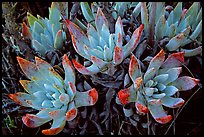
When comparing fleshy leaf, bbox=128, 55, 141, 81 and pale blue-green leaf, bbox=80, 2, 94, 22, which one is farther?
pale blue-green leaf, bbox=80, 2, 94, 22

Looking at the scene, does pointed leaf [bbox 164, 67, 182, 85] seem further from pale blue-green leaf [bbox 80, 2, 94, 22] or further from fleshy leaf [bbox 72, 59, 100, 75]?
pale blue-green leaf [bbox 80, 2, 94, 22]

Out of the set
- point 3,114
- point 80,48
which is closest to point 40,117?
point 80,48

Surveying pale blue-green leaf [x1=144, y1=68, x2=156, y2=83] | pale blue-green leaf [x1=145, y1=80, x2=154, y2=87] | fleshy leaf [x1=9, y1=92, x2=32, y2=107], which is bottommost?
fleshy leaf [x1=9, y1=92, x2=32, y2=107]

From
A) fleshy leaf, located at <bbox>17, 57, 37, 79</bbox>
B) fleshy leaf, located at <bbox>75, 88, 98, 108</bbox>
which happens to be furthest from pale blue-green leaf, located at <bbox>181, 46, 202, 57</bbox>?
fleshy leaf, located at <bbox>17, 57, 37, 79</bbox>

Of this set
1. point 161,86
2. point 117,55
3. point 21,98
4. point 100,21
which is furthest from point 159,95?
point 21,98

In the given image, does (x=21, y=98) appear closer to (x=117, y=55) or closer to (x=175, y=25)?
(x=117, y=55)

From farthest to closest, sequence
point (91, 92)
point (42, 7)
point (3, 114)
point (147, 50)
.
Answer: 1. point (42, 7)
2. point (3, 114)
3. point (147, 50)
4. point (91, 92)

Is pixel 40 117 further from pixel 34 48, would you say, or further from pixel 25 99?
pixel 34 48
